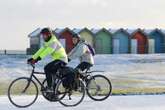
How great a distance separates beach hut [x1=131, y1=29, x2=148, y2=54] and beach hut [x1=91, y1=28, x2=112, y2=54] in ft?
10.5

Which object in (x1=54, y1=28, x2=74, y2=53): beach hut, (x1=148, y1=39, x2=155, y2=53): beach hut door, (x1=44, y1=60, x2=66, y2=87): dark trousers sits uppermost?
(x1=54, y1=28, x2=74, y2=53): beach hut

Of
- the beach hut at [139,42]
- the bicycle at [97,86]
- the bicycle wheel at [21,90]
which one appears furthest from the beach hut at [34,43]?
the bicycle wheel at [21,90]

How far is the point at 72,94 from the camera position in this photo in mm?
14031

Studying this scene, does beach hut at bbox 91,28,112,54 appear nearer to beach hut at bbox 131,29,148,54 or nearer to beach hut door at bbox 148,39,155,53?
beach hut at bbox 131,29,148,54

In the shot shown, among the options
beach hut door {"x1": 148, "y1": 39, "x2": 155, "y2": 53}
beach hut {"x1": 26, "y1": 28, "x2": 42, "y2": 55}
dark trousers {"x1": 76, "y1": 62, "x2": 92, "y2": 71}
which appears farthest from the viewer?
beach hut door {"x1": 148, "y1": 39, "x2": 155, "y2": 53}

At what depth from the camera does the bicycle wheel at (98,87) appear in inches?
567

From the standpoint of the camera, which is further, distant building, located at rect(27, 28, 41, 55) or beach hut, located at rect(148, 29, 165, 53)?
beach hut, located at rect(148, 29, 165, 53)

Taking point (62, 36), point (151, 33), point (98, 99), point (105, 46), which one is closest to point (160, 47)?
point (151, 33)

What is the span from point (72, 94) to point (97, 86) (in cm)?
80

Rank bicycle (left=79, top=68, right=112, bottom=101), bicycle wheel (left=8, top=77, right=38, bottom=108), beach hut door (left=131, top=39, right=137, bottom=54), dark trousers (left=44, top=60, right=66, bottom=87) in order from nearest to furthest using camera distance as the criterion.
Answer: dark trousers (left=44, top=60, right=66, bottom=87)
bicycle wheel (left=8, top=77, right=38, bottom=108)
bicycle (left=79, top=68, right=112, bottom=101)
beach hut door (left=131, top=39, right=137, bottom=54)

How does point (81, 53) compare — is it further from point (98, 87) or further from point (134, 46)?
point (134, 46)

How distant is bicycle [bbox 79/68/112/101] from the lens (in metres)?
14.3

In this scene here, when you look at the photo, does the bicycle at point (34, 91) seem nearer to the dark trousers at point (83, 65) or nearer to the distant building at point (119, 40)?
the dark trousers at point (83, 65)

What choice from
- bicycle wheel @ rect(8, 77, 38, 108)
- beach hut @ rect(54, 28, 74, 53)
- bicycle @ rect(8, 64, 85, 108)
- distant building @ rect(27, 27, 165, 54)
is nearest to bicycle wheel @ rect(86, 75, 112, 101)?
bicycle @ rect(8, 64, 85, 108)
